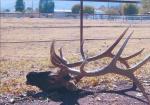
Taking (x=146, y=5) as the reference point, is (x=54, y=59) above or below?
below

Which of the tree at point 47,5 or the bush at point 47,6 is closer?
the tree at point 47,5

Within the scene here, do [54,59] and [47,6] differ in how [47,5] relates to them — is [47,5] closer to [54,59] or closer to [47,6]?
[47,6]

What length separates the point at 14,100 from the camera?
26.8ft

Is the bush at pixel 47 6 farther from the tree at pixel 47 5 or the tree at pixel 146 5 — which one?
the tree at pixel 146 5

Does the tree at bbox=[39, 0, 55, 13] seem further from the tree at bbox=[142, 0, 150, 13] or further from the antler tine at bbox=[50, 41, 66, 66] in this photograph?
the antler tine at bbox=[50, 41, 66, 66]

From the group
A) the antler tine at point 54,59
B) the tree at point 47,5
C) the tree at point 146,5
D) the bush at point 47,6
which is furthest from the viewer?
the bush at point 47,6

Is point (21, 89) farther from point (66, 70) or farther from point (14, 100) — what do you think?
point (66, 70)

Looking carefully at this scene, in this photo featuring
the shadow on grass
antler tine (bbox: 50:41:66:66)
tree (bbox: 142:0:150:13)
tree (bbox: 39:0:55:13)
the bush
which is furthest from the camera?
the bush

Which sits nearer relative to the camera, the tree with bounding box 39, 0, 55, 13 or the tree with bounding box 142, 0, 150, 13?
the tree with bounding box 142, 0, 150, 13

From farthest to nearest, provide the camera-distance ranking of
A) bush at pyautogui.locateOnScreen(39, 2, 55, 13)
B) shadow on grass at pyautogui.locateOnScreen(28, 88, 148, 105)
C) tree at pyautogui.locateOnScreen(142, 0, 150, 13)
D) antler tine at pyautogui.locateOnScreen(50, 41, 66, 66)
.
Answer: bush at pyautogui.locateOnScreen(39, 2, 55, 13)
tree at pyautogui.locateOnScreen(142, 0, 150, 13)
shadow on grass at pyautogui.locateOnScreen(28, 88, 148, 105)
antler tine at pyautogui.locateOnScreen(50, 41, 66, 66)

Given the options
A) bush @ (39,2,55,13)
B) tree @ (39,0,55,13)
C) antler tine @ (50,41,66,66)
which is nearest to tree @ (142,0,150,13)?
antler tine @ (50,41,66,66)

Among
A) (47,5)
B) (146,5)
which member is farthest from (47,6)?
(146,5)

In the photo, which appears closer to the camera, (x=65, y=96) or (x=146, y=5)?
(x=65, y=96)

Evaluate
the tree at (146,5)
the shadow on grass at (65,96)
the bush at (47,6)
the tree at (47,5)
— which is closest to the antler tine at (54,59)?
the shadow on grass at (65,96)
